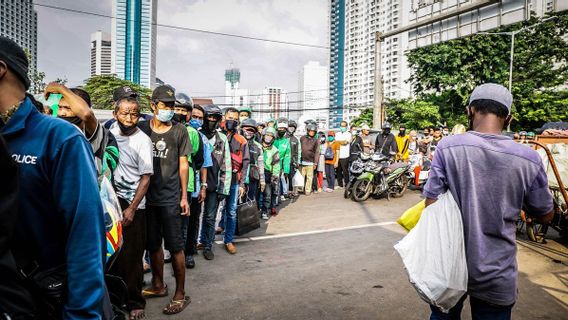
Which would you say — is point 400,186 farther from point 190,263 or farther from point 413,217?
point 413,217

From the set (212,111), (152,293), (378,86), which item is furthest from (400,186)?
(378,86)

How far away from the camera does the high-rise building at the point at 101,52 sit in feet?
318

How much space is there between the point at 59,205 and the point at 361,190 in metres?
8.89

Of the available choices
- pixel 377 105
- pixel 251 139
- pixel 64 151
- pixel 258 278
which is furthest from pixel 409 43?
pixel 64 151

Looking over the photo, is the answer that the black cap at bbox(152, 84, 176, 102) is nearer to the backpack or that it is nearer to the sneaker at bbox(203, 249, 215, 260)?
the sneaker at bbox(203, 249, 215, 260)

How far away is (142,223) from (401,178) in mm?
8235

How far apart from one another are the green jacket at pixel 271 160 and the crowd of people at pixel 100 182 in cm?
206

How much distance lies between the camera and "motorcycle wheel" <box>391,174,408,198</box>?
10523 millimetres

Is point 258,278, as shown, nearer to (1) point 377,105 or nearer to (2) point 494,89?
(2) point 494,89

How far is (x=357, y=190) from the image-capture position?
388 inches

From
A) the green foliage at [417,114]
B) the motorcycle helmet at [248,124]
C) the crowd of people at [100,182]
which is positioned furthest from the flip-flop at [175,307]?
the green foliage at [417,114]

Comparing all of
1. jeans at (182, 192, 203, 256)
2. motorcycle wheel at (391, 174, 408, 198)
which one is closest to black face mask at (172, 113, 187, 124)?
jeans at (182, 192, 203, 256)

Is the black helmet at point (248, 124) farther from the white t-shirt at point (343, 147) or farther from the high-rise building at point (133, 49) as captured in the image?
the high-rise building at point (133, 49)

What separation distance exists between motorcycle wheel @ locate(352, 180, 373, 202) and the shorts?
Answer: 653 centimetres
